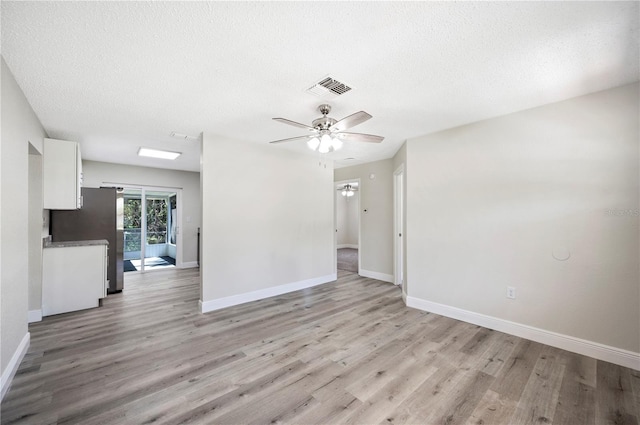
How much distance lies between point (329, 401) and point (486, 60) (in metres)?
2.75

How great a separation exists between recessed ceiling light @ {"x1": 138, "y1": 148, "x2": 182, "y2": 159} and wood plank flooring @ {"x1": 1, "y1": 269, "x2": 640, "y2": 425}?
2.69 metres

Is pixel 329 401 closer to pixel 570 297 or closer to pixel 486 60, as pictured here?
pixel 570 297

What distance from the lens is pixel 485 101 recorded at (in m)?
2.62

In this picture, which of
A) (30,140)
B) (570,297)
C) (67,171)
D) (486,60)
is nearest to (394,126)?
(486,60)

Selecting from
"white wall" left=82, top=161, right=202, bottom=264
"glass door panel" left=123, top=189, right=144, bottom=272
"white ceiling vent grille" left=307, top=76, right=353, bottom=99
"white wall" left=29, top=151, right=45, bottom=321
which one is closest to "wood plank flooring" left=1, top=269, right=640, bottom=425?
"white wall" left=29, top=151, right=45, bottom=321

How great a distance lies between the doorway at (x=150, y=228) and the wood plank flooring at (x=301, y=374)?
3.20 meters

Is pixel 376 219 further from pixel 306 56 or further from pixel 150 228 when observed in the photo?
pixel 150 228

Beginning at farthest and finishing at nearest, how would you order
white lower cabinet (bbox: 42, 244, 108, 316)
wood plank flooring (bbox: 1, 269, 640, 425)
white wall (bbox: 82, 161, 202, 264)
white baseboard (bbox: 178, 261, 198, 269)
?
white baseboard (bbox: 178, 261, 198, 269) → white wall (bbox: 82, 161, 202, 264) → white lower cabinet (bbox: 42, 244, 108, 316) → wood plank flooring (bbox: 1, 269, 640, 425)

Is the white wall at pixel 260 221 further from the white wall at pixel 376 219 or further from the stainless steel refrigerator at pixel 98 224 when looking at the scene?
the stainless steel refrigerator at pixel 98 224

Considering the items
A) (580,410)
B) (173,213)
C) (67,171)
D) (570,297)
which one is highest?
(67,171)

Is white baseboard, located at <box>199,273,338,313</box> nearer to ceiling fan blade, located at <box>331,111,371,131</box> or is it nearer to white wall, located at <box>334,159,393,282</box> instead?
white wall, located at <box>334,159,393,282</box>

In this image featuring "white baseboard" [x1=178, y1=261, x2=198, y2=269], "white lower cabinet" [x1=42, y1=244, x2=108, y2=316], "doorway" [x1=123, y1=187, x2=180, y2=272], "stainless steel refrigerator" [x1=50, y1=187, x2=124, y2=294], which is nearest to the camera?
"white lower cabinet" [x1=42, y1=244, x2=108, y2=316]

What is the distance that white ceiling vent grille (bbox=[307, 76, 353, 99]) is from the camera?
221cm

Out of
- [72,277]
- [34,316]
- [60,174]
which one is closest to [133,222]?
[72,277]
